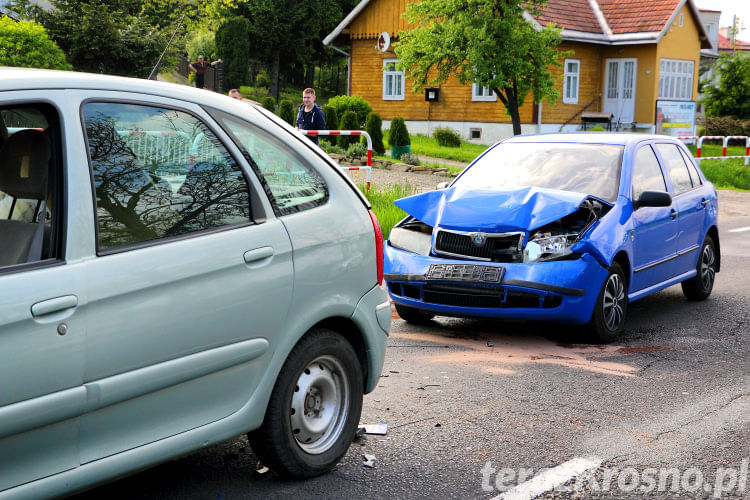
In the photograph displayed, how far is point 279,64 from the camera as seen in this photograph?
62.4 m

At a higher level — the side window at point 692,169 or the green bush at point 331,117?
the green bush at point 331,117

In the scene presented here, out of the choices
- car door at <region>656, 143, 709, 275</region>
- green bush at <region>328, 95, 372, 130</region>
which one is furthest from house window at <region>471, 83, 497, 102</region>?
car door at <region>656, 143, 709, 275</region>

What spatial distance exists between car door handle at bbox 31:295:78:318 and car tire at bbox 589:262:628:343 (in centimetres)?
483

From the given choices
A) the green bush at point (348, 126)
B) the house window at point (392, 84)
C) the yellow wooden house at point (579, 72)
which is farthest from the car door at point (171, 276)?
the house window at point (392, 84)

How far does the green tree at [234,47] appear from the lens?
57.5m

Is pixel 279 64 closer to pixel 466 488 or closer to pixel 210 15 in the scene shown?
pixel 210 15

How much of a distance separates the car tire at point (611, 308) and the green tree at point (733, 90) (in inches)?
1565

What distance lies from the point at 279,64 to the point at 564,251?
57.3 meters

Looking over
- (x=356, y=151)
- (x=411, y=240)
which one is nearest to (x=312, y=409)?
(x=411, y=240)

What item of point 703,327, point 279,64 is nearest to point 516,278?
point 703,327

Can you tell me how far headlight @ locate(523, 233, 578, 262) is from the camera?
703cm

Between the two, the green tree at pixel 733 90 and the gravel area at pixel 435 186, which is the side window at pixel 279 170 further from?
the green tree at pixel 733 90

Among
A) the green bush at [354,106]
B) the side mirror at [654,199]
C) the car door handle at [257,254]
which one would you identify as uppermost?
the green bush at [354,106]

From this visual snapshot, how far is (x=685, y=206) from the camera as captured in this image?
28.4 ft
